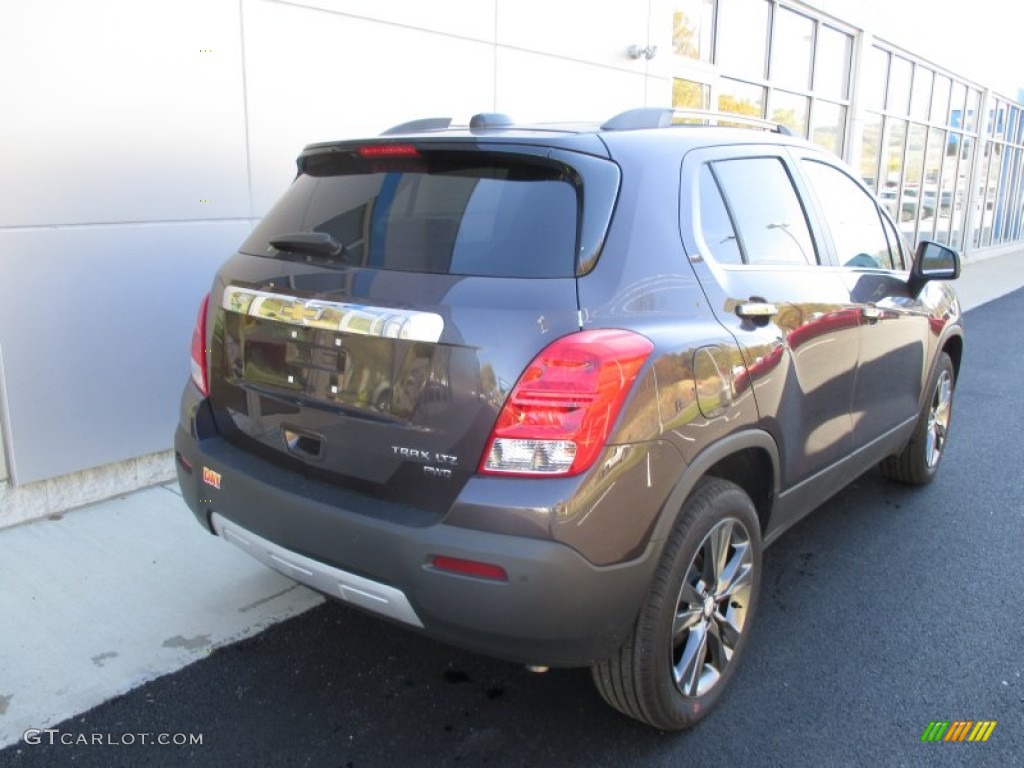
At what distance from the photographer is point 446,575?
2.14 metres

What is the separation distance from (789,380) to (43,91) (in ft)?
11.5

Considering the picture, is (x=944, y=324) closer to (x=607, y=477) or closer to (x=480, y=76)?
(x=607, y=477)

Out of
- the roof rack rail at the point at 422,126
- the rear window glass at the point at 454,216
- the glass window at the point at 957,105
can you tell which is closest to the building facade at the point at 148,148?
the roof rack rail at the point at 422,126

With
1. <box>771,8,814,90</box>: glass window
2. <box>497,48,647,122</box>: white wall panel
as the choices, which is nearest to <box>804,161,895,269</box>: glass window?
<box>497,48,647,122</box>: white wall panel

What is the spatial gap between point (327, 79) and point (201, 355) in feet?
9.55

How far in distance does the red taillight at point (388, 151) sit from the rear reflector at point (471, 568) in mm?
1232

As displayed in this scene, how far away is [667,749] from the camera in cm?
258

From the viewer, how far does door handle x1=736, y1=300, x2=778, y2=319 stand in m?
2.72

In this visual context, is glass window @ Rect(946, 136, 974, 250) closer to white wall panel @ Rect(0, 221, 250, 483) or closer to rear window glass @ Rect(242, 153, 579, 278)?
white wall panel @ Rect(0, 221, 250, 483)

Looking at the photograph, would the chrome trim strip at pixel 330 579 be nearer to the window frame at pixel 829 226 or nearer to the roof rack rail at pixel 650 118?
the roof rack rail at pixel 650 118

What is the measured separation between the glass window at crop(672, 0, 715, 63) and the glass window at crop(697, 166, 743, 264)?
709cm

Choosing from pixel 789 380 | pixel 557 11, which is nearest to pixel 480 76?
pixel 557 11

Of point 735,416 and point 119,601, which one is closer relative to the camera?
point 735,416

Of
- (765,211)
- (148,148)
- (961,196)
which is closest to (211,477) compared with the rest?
(765,211)
